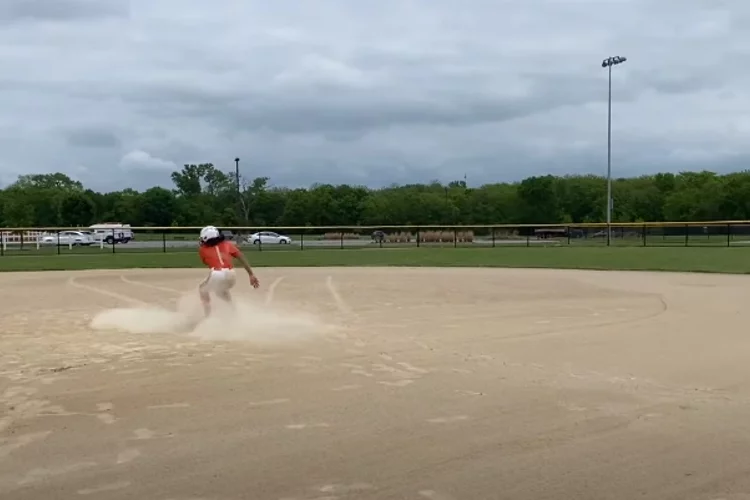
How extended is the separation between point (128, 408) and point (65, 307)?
9290 millimetres

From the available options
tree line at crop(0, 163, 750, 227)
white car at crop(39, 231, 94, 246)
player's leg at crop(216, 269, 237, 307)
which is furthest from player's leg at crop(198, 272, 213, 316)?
tree line at crop(0, 163, 750, 227)

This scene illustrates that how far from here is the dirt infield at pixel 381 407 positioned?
4.54m

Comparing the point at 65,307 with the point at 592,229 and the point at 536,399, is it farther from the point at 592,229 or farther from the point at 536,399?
the point at 592,229

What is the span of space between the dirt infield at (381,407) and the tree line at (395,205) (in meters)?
80.6

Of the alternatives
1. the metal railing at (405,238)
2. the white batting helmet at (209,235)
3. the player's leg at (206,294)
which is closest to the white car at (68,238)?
the metal railing at (405,238)

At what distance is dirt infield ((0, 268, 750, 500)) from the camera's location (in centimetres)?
454

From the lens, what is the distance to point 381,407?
A: 6.34m

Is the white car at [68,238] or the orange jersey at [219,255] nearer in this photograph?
the orange jersey at [219,255]

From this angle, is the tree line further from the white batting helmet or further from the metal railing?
the white batting helmet

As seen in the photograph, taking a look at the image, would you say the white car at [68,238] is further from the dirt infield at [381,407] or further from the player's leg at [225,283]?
the player's leg at [225,283]

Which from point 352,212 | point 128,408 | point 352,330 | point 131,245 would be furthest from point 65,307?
point 352,212

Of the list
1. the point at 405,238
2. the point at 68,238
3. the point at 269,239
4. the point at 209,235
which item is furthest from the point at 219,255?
the point at 269,239

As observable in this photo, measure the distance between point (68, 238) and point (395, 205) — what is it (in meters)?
52.0

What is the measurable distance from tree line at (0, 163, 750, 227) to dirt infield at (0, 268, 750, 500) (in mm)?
80551
